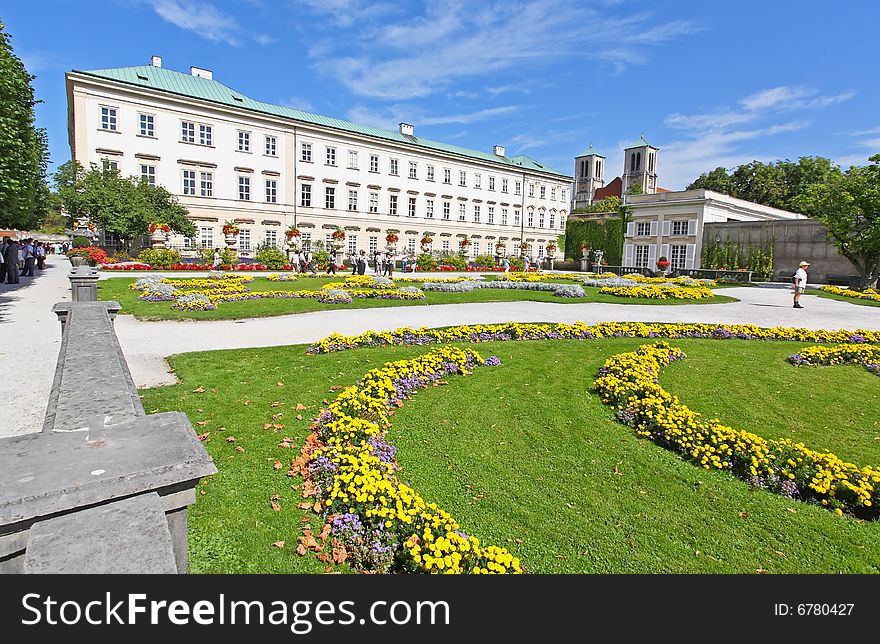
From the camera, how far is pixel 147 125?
40.6 metres

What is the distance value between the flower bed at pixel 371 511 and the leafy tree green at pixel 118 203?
37408mm

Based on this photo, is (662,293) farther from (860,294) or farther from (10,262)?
(10,262)

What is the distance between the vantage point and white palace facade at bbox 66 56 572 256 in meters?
39.8

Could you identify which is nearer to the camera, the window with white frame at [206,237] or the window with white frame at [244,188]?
the window with white frame at [206,237]

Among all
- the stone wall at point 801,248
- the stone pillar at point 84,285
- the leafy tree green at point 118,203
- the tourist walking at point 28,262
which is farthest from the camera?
the stone wall at point 801,248

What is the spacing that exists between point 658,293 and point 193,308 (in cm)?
1824

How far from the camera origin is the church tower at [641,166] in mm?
101125

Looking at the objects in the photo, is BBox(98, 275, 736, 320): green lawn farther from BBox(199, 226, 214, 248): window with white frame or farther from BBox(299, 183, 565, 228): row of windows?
BBox(299, 183, 565, 228): row of windows

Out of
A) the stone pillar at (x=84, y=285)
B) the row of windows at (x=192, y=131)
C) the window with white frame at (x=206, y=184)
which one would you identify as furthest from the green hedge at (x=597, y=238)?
the stone pillar at (x=84, y=285)

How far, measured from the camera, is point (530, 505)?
13.9 feet

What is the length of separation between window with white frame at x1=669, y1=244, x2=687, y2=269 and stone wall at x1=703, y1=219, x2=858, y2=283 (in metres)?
6.50

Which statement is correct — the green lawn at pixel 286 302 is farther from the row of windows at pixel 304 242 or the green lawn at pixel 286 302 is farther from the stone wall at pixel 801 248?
the row of windows at pixel 304 242

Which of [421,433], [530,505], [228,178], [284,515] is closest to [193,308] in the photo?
[421,433]
